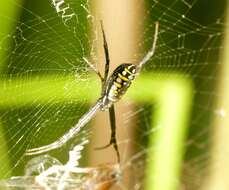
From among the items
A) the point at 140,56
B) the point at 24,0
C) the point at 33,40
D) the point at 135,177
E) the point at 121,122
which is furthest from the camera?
the point at 135,177

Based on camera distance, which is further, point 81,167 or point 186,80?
point 186,80

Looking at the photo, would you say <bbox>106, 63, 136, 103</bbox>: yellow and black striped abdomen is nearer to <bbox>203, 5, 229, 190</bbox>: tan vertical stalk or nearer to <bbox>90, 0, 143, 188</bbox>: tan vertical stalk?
<bbox>90, 0, 143, 188</bbox>: tan vertical stalk

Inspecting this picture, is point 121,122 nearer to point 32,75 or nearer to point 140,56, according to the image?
point 140,56

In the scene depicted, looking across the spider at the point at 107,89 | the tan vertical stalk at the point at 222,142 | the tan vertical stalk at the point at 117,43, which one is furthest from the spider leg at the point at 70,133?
the tan vertical stalk at the point at 222,142

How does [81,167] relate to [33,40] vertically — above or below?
below

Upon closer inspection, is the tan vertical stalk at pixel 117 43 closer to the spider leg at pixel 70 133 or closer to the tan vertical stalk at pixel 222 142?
the spider leg at pixel 70 133

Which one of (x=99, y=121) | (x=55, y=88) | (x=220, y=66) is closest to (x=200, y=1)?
(x=220, y=66)

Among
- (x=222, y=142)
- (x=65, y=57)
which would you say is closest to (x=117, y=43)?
(x=65, y=57)
